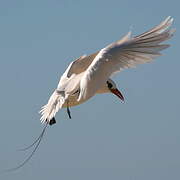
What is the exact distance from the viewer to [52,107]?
76.4 feet

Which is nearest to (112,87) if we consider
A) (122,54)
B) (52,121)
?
(52,121)

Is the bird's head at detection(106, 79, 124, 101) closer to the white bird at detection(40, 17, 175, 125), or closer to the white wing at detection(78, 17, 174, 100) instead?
the white bird at detection(40, 17, 175, 125)

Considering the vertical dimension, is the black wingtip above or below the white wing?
below

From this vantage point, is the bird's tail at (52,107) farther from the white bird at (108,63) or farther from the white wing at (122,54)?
the white wing at (122,54)

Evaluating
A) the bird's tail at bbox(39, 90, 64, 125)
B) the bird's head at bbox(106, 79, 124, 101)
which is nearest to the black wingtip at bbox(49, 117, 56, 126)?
the bird's tail at bbox(39, 90, 64, 125)

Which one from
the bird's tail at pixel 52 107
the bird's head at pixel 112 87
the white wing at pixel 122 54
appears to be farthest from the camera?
the bird's head at pixel 112 87

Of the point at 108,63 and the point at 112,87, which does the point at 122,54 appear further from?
the point at 112,87

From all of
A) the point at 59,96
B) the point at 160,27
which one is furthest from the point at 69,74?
the point at 160,27

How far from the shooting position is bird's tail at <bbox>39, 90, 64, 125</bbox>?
23.1m

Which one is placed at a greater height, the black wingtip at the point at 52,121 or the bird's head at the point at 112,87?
the bird's head at the point at 112,87

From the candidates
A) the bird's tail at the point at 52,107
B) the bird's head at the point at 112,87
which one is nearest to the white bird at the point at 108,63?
the bird's tail at the point at 52,107

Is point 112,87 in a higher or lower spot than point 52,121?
higher

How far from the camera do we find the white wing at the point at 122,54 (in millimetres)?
22203

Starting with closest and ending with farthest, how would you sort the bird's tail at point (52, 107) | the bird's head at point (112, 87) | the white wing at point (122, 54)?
the white wing at point (122, 54) < the bird's tail at point (52, 107) < the bird's head at point (112, 87)
